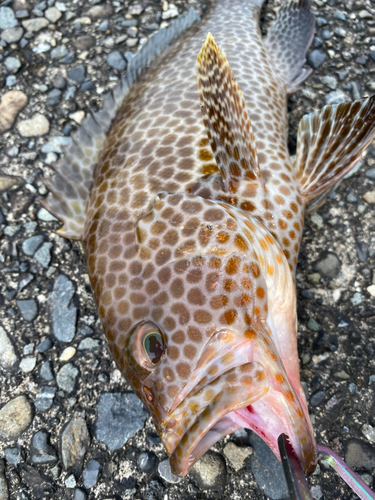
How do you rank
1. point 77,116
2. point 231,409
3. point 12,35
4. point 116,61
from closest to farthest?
point 231,409 < point 77,116 < point 116,61 < point 12,35

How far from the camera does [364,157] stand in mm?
3553

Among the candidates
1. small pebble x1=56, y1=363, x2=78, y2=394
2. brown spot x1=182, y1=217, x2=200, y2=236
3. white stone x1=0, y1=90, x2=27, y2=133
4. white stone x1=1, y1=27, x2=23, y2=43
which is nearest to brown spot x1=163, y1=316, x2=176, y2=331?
brown spot x1=182, y1=217, x2=200, y2=236

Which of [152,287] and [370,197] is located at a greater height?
[152,287]

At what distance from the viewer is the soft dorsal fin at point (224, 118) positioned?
2.31 m

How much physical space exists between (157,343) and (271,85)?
256 cm

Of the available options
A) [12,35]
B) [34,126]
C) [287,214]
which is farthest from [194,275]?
[12,35]

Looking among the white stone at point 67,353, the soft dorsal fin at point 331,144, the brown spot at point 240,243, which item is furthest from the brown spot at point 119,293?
the soft dorsal fin at point 331,144

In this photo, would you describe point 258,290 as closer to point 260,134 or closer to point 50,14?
point 260,134

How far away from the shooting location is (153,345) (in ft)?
6.43

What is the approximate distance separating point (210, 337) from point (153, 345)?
306mm

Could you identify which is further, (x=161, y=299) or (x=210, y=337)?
(x=161, y=299)

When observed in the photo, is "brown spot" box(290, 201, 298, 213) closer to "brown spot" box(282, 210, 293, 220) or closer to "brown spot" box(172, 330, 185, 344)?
"brown spot" box(282, 210, 293, 220)

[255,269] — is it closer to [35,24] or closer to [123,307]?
[123,307]

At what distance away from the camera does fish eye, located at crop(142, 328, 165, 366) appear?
6.37ft
